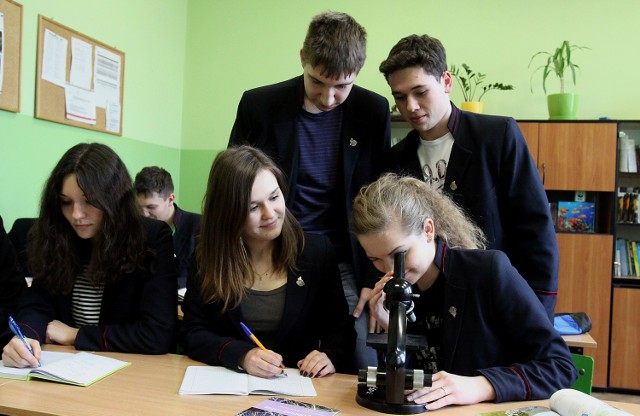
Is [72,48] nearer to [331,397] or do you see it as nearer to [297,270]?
[297,270]

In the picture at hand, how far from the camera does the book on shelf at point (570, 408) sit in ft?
3.70

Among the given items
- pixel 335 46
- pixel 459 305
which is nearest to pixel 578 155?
pixel 335 46

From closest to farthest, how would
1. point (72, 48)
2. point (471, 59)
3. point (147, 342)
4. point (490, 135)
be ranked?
1. point (147, 342)
2. point (490, 135)
3. point (72, 48)
4. point (471, 59)

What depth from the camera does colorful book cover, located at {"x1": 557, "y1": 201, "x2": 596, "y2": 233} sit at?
4492 millimetres

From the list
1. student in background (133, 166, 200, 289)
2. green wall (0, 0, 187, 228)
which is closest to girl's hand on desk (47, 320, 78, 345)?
student in background (133, 166, 200, 289)

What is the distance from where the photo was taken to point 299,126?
204 cm

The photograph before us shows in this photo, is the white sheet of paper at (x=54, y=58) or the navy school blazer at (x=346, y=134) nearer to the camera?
the navy school blazer at (x=346, y=134)

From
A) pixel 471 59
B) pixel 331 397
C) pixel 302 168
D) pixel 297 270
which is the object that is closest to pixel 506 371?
pixel 331 397

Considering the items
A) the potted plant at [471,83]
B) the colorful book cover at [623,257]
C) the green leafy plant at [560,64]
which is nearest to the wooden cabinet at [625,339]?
the colorful book cover at [623,257]

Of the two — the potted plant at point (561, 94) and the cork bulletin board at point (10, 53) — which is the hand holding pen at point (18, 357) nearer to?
the cork bulletin board at point (10, 53)

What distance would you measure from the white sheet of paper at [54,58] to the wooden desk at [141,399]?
8.72 ft

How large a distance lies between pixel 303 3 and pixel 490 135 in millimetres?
3523

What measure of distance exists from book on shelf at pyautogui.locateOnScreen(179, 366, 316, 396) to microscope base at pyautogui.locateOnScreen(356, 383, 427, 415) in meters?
0.13

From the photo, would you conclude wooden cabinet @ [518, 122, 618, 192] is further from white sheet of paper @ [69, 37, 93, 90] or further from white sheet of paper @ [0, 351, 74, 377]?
white sheet of paper @ [0, 351, 74, 377]
